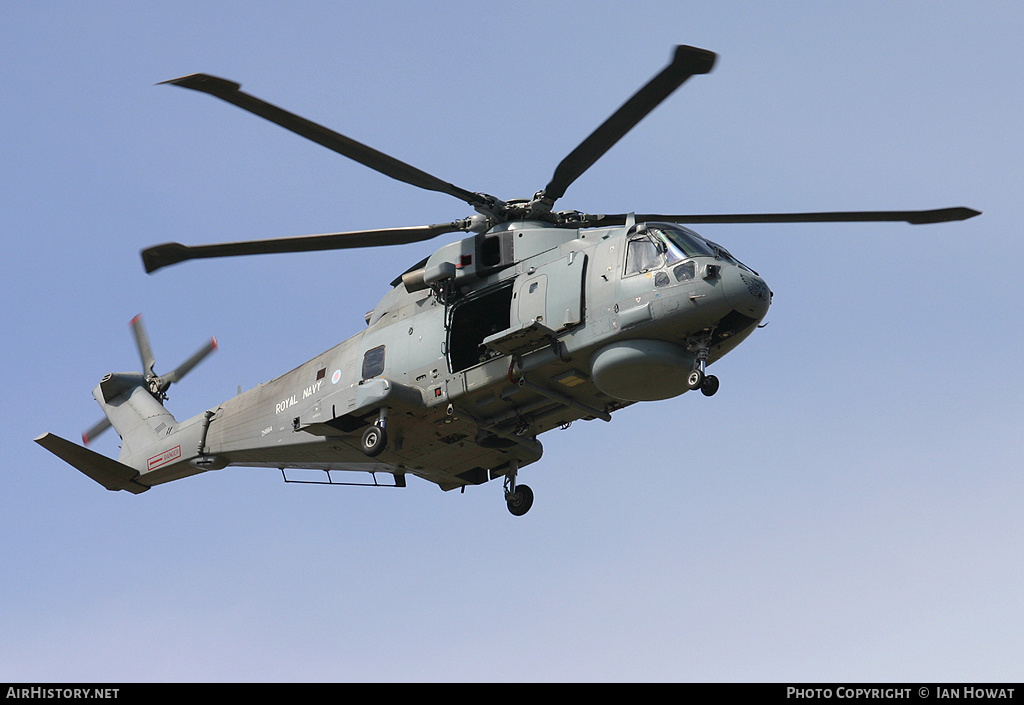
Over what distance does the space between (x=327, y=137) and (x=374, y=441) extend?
5.76 m

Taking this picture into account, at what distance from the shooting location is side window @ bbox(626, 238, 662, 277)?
20.9 metres

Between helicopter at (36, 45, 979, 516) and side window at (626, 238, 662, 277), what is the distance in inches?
1.2

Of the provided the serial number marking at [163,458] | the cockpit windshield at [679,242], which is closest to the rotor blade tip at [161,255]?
the serial number marking at [163,458]

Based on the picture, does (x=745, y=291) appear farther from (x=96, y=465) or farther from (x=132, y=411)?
(x=132, y=411)

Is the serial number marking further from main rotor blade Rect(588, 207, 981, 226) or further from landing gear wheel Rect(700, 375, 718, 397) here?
landing gear wheel Rect(700, 375, 718, 397)

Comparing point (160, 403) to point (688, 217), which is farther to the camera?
point (160, 403)

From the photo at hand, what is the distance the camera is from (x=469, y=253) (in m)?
22.8

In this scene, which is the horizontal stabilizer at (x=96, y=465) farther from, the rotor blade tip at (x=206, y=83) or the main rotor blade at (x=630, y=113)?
the main rotor blade at (x=630, y=113)

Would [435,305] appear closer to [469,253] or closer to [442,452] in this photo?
[469,253]

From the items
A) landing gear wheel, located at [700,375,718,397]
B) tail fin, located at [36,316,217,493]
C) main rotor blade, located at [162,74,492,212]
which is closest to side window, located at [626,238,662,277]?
landing gear wheel, located at [700,375,718,397]
